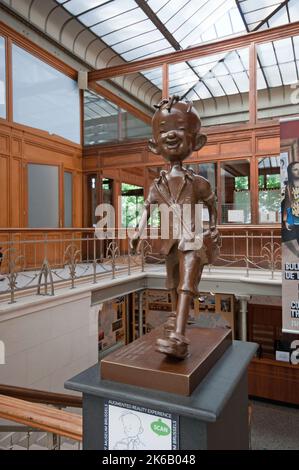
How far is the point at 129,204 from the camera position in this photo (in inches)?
344

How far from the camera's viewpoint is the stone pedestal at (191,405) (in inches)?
39.9

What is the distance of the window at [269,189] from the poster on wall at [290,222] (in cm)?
238

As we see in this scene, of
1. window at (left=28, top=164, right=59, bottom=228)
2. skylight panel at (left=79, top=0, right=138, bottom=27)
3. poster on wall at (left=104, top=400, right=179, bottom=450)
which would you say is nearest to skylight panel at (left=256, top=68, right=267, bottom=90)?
skylight panel at (left=79, top=0, right=138, bottom=27)

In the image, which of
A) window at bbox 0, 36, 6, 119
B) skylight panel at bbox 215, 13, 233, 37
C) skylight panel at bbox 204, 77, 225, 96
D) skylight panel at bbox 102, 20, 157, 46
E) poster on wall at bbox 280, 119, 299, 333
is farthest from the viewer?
skylight panel at bbox 204, 77, 225, 96

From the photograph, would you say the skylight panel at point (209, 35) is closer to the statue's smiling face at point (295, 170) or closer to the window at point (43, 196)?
the window at point (43, 196)

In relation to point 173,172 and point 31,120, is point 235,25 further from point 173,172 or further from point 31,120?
point 173,172

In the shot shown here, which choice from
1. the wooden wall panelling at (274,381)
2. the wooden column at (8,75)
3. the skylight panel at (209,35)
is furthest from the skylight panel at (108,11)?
the wooden wall panelling at (274,381)

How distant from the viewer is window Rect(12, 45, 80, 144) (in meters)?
6.63

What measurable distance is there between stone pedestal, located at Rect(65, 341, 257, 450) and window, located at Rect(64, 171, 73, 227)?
6985 mm

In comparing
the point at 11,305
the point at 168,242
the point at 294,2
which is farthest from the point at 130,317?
the point at 294,2

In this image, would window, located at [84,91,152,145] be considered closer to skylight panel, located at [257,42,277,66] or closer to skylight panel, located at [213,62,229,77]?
skylight panel, located at [213,62,229,77]

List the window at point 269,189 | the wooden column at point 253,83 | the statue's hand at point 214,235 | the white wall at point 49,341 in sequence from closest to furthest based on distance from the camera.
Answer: the statue's hand at point 214,235
the white wall at point 49,341
the window at point 269,189
the wooden column at point 253,83

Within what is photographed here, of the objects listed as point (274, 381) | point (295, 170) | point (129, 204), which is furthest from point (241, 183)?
point (274, 381)

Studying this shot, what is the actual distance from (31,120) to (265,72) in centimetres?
553
